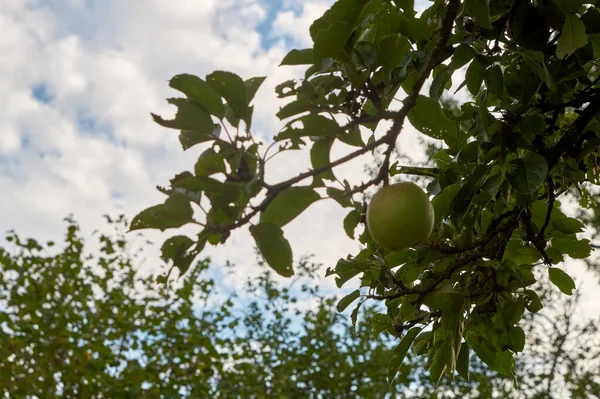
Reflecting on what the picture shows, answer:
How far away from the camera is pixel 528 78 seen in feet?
4.50

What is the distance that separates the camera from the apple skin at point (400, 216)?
108 centimetres

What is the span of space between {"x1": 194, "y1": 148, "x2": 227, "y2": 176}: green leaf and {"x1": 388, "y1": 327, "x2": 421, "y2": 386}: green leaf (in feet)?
2.81

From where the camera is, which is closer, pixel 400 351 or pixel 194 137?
pixel 194 137

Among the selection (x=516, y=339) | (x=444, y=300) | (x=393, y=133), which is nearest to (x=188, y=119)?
(x=393, y=133)

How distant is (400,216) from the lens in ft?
3.54

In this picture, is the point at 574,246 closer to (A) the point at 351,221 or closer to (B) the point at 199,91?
(A) the point at 351,221

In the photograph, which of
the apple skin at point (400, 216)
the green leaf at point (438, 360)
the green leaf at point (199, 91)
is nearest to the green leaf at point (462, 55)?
the apple skin at point (400, 216)

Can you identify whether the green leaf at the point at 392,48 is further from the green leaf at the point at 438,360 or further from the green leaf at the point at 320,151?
the green leaf at the point at 438,360

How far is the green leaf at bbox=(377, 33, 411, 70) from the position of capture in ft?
3.46

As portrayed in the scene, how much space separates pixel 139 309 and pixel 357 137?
19.3 ft

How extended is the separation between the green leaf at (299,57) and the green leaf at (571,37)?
53cm

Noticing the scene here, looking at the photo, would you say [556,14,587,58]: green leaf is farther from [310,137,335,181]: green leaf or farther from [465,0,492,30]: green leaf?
[310,137,335,181]: green leaf

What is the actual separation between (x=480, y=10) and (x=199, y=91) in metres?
0.62

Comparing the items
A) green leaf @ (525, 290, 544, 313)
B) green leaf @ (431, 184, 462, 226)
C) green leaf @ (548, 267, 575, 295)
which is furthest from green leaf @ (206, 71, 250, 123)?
green leaf @ (548, 267, 575, 295)
